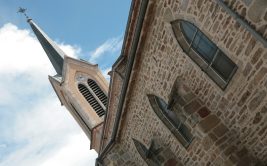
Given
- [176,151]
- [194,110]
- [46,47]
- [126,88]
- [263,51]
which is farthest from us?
[46,47]

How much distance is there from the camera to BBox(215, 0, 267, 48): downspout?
711 cm

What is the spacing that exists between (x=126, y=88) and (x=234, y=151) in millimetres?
5141

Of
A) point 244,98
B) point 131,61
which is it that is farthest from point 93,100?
point 244,98

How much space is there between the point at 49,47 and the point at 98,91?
672 centimetres

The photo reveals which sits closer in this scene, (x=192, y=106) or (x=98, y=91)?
(x=192, y=106)

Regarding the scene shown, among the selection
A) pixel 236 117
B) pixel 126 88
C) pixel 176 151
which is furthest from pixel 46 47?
pixel 236 117

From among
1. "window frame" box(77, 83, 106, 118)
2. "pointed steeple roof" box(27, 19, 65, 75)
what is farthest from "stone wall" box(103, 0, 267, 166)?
"pointed steeple roof" box(27, 19, 65, 75)

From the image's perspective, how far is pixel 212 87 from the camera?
9.04m

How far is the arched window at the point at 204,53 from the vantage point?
8.69 meters

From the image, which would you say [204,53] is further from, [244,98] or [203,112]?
[244,98]

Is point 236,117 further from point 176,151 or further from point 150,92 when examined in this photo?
point 150,92

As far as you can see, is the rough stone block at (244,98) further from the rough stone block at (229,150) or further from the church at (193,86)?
the rough stone block at (229,150)

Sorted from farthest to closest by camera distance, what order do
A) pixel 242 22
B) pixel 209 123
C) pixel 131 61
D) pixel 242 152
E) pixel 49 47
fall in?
1. pixel 49 47
2. pixel 131 61
3. pixel 209 123
4. pixel 242 152
5. pixel 242 22

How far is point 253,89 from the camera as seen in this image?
7797 mm
